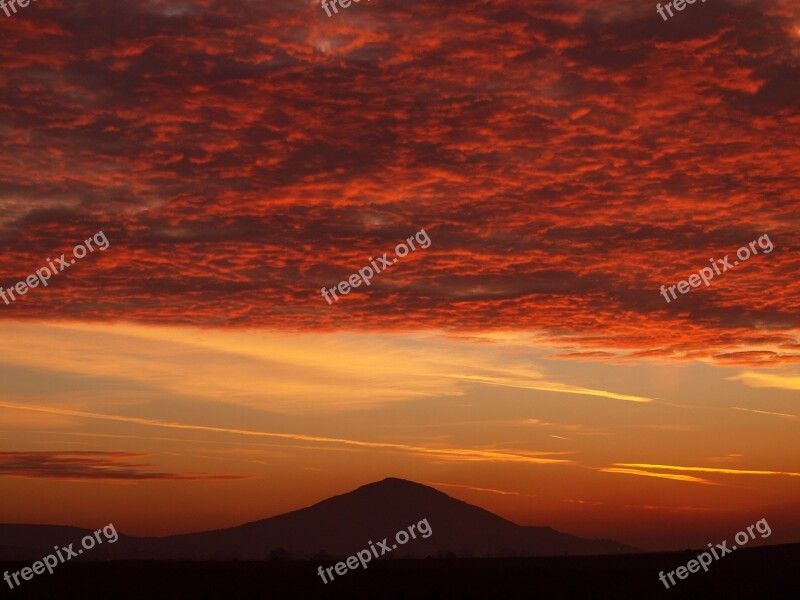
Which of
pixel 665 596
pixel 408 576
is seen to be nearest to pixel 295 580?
pixel 408 576

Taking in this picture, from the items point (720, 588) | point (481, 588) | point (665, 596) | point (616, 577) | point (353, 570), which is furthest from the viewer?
point (353, 570)

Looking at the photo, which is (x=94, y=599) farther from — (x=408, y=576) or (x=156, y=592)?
(x=408, y=576)

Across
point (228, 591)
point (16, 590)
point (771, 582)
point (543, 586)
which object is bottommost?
point (771, 582)

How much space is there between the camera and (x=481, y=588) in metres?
65.6

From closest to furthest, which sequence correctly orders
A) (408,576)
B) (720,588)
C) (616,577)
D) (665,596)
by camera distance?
(665,596) → (720,588) → (616,577) → (408,576)

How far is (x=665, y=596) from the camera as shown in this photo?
183 feet

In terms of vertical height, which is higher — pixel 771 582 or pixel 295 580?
pixel 295 580

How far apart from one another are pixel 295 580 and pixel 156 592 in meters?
15.5

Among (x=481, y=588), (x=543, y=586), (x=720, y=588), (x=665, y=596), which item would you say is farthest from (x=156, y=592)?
(x=720, y=588)

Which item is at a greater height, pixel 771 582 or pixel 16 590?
pixel 16 590

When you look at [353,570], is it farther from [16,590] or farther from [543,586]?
[16,590]

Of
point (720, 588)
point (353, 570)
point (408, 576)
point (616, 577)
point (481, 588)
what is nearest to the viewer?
point (720, 588)

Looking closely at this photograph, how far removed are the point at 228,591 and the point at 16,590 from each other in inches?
537

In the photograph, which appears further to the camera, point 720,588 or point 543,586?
point 543,586
